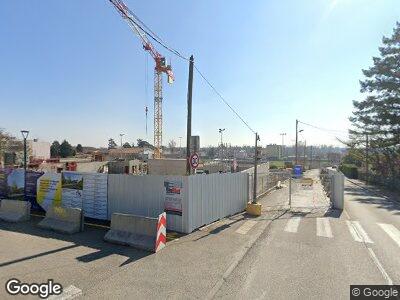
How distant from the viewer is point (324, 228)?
1474 cm

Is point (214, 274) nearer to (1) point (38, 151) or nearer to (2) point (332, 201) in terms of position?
(2) point (332, 201)

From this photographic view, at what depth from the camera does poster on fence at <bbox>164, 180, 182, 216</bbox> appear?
524 inches

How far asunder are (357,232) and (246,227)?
13.9 feet

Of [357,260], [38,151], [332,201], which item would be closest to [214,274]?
[357,260]

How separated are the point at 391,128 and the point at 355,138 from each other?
49.7 feet

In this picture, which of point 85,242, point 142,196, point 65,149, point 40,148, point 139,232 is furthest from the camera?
point 65,149

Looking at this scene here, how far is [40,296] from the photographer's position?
7336mm

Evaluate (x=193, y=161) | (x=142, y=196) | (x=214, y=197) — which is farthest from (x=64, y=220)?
(x=214, y=197)

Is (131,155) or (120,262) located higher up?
(131,155)

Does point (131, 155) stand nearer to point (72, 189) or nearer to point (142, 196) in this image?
point (72, 189)

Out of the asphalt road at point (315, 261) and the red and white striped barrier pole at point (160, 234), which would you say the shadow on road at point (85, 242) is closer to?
the red and white striped barrier pole at point (160, 234)

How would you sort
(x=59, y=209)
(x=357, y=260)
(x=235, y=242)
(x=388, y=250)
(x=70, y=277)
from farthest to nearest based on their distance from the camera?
(x=59, y=209)
(x=235, y=242)
(x=388, y=250)
(x=357, y=260)
(x=70, y=277)

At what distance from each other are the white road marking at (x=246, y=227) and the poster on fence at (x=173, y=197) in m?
2.47

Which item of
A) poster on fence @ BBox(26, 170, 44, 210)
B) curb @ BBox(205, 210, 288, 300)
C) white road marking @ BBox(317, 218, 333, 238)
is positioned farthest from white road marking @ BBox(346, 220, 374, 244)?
poster on fence @ BBox(26, 170, 44, 210)
